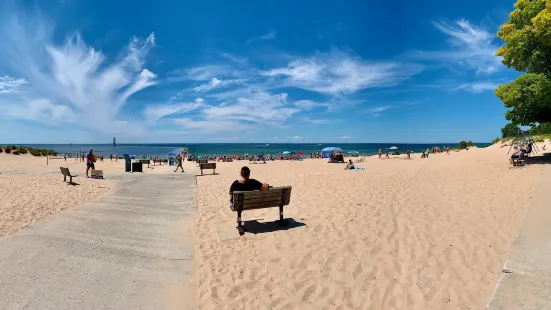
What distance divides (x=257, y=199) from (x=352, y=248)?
218cm

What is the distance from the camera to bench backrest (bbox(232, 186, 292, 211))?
620 centimetres

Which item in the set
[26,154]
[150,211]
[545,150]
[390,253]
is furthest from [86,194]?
[26,154]

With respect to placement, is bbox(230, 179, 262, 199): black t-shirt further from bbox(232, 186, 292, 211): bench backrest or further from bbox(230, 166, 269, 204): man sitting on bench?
bbox(232, 186, 292, 211): bench backrest

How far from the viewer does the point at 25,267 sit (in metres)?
4.66

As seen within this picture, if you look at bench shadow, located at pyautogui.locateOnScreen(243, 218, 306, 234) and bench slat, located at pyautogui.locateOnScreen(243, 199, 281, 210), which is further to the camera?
bench shadow, located at pyautogui.locateOnScreen(243, 218, 306, 234)

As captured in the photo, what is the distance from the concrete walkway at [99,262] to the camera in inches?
149

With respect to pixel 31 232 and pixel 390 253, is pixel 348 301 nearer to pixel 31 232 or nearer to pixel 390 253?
pixel 390 253

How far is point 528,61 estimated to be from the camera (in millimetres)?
17656

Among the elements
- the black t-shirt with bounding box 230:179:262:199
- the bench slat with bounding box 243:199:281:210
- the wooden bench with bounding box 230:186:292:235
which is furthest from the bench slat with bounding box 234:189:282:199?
the black t-shirt with bounding box 230:179:262:199

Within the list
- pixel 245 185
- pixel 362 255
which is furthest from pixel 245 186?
pixel 362 255

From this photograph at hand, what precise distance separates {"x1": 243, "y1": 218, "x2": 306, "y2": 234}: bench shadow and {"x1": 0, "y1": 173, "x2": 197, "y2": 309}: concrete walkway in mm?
1442

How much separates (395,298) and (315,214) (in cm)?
411

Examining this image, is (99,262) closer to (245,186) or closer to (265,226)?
(245,186)

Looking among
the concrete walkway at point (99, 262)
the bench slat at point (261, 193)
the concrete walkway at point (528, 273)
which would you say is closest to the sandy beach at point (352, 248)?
the concrete walkway at point (528, 273)
